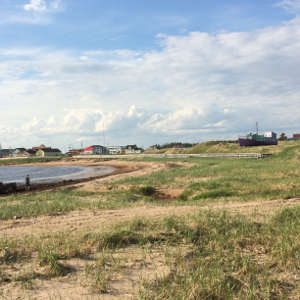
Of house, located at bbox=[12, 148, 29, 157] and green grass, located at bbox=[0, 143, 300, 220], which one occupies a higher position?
house, located at bbox=[12, 148, 29, 157]

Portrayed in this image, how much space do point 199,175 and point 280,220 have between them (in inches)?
760

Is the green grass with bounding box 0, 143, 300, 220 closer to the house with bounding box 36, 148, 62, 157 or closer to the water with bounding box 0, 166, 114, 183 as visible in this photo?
the water with bounding box 0, 166, 114, 183

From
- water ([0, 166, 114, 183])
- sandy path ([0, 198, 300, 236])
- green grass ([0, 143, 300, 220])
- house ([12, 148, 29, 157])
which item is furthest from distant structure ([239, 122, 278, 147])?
house ([12, 148, 29, 157])

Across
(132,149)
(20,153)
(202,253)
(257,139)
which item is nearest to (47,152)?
(20,153)

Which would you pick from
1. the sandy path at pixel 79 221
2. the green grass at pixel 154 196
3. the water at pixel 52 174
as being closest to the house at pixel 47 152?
the water at pixel 52 174

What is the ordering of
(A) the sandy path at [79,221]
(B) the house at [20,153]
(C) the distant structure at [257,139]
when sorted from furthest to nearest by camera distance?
(B) the house at [20,153]
(C) the distant structure at [257,139]
(A) the sandy path at [79,221]

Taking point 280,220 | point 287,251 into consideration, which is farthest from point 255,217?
point 287,251

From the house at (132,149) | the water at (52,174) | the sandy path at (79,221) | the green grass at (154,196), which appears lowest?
the water at (52,174)

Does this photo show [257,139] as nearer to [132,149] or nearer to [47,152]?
[132,149]

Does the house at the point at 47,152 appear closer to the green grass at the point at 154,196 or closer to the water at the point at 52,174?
the water at the point at 52,174

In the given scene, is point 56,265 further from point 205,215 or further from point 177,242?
point 205,215

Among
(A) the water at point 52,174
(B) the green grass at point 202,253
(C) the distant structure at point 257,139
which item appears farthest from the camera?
(C) the distant structure at point 257,139

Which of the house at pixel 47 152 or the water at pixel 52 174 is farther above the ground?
the house at pixel 47 152

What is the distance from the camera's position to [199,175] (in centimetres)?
2872
